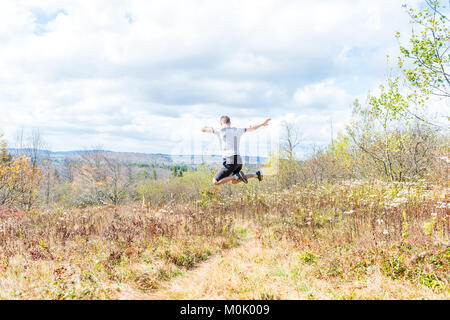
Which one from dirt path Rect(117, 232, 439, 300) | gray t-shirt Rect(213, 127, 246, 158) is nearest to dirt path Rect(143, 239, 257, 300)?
dirt path Rect(117, 232, 439, 300)

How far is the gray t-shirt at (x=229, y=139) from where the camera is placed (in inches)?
307

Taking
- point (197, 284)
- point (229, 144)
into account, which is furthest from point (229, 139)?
point (197, 284)

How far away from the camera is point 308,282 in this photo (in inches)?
221

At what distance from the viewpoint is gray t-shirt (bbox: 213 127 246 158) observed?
780 centimetres

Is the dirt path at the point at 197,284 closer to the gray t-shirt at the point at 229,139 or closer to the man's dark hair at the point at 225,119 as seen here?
the gray t-shirt at the point at 229,139

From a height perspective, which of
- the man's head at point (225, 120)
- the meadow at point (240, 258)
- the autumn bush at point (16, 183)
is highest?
the man's head at point (225, 120)

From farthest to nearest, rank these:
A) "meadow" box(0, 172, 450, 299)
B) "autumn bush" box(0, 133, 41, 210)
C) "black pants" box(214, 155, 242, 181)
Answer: "autumn bush" box(0, 133, 41, 210), "black pants" box(214, 155, 242, 181), "meadow" box(0, 172, 450, 299)

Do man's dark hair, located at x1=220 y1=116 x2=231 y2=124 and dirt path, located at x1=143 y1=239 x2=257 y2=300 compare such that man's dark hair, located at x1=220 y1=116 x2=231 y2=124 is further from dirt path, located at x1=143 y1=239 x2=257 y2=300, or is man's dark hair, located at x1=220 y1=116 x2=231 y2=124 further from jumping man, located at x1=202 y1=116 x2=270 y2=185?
dirt path, located at x1=143 y1=239 x2=257 y2=300

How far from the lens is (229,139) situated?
785cm

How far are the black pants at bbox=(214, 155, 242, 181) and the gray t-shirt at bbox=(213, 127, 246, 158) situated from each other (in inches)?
4.6

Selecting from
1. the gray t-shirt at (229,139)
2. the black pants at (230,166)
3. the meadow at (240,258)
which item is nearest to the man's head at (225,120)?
the gray t-shirt at (229,139)

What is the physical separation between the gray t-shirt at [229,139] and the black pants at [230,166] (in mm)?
116

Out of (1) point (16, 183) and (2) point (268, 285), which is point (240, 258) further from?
(1) point (16, 183)

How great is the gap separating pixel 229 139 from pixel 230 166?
76 centimetres
